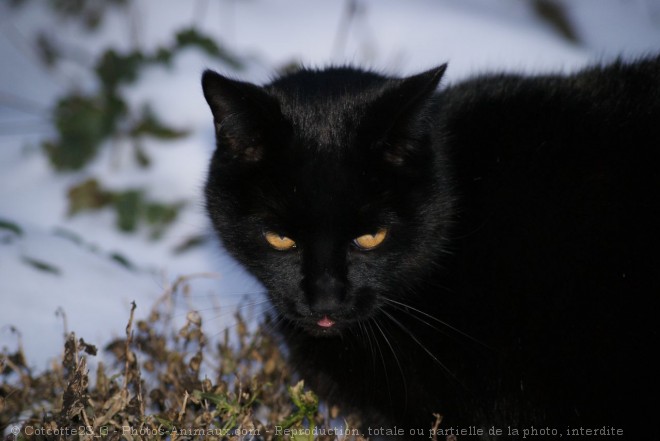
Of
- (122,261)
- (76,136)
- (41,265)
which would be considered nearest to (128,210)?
(122,261)

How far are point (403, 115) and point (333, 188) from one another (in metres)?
0.24

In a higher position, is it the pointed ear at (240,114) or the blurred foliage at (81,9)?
the blurred foliage at (81,9)

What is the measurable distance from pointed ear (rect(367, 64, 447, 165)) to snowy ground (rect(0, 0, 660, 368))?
30.8 inches

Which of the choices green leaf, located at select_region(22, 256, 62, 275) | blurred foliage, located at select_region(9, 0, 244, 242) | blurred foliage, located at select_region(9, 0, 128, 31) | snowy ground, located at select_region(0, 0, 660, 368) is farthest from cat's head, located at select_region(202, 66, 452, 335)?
blurred foliage, located at select_region(9, 0, 128, 31)

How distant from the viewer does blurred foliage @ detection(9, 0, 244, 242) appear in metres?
3.35

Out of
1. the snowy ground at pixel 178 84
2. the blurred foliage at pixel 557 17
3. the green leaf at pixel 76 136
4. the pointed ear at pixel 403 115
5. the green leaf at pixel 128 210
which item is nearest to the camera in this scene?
the pointed ear at pixel 403 115

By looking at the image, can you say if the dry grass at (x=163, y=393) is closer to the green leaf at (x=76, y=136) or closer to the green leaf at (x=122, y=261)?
the green leaf at (x=122, y=261)

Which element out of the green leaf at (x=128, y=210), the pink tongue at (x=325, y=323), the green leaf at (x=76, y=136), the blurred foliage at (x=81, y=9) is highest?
the blurred foliage at (x=81, y=9)

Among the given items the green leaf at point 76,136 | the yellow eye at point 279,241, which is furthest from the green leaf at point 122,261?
the yellow eye at point 279,241

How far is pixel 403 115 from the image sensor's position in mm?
1718

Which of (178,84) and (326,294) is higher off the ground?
(178,84)

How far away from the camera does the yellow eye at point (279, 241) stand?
1.81 m

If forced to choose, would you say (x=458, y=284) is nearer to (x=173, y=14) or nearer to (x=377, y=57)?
(x=377, y=57)

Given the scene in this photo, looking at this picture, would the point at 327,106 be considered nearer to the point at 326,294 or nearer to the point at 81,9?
the point at 326,294
